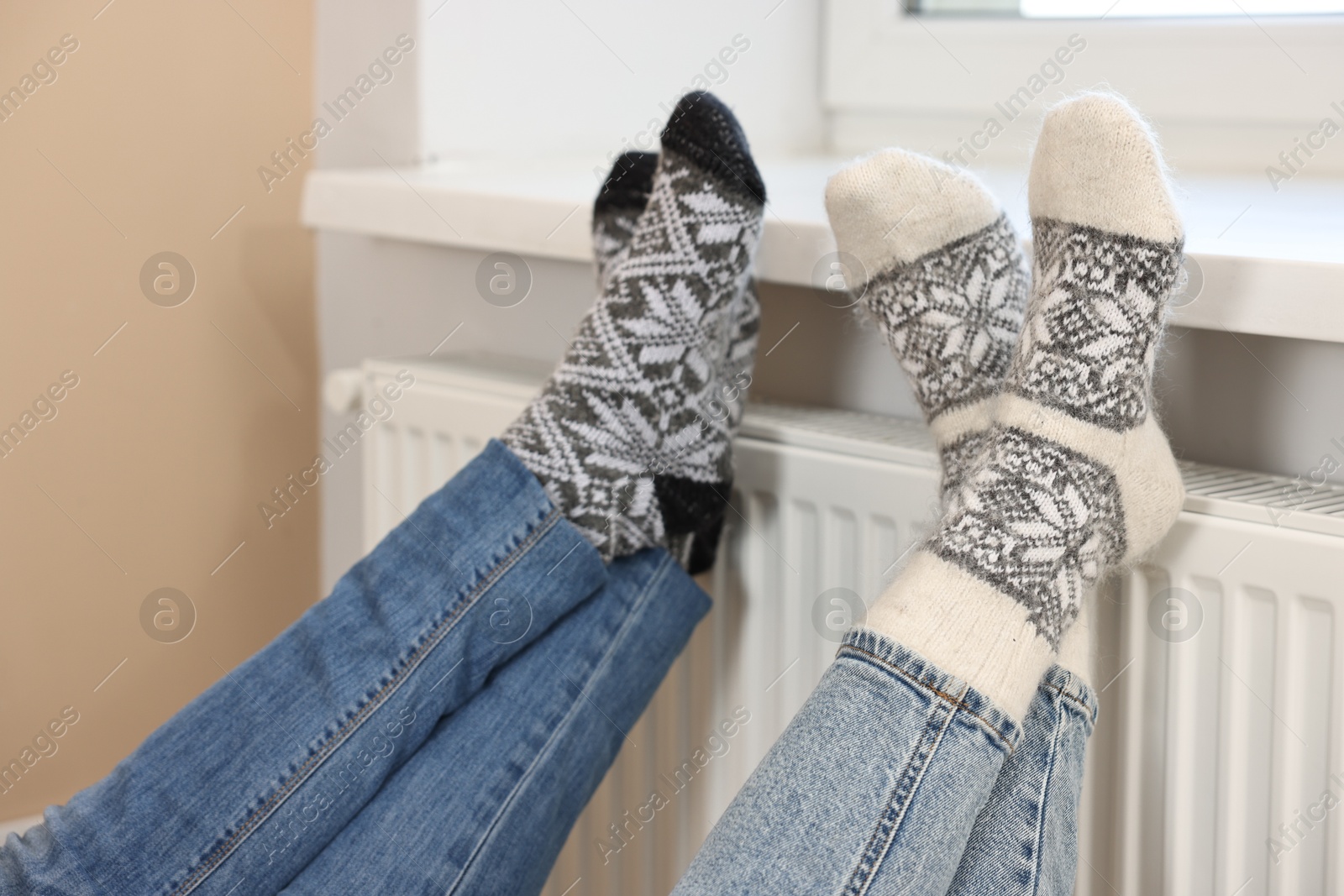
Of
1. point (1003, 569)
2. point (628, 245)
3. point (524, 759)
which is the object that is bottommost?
point (524, 759)

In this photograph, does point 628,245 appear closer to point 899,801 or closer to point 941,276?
point 941,276

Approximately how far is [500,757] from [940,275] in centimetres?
36

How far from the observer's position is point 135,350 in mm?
919

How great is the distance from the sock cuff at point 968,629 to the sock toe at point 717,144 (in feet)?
0.87

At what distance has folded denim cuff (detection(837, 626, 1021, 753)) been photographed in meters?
0.48

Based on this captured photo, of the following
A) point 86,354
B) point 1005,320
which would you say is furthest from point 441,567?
point 86,354

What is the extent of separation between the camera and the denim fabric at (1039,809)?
19.2 inches

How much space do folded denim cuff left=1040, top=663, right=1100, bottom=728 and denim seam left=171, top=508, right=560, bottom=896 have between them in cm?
27

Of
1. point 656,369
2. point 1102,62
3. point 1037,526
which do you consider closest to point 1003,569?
point 1037,526

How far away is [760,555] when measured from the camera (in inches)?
27.7

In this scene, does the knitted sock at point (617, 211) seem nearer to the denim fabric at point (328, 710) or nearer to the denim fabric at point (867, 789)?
the denim fabric at point (328, 710)

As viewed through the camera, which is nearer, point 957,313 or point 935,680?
point 935,680

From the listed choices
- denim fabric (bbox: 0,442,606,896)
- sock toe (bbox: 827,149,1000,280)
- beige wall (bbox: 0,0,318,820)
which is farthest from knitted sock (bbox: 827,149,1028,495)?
beige wall (bbox: 0,0,318,820)

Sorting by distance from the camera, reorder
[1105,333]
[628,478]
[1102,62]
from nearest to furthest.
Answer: [1105,333]
[628,478]
[1102,62]
